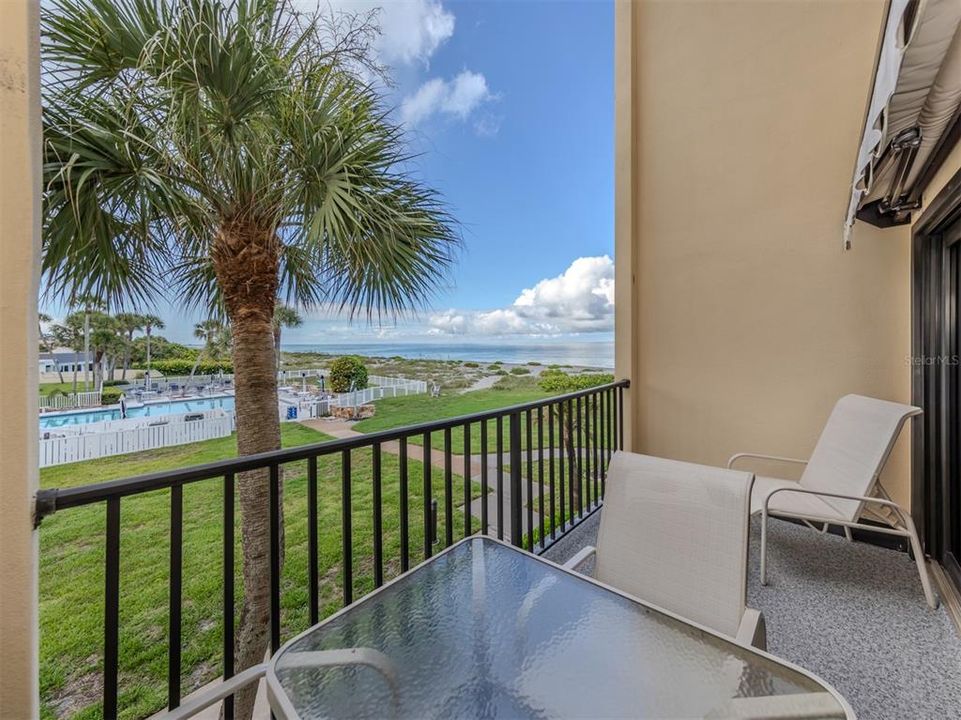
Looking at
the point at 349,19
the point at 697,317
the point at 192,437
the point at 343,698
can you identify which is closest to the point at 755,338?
the point at 697,317

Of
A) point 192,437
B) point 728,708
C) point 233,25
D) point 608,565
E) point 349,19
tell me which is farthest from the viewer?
point 192,437

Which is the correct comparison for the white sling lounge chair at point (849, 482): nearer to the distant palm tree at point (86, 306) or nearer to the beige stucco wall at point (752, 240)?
the beige stucco wall at point (752, 240)

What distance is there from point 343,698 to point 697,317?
11.9 feet

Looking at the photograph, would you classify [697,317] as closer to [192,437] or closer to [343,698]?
[343,698]

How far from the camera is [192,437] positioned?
4.54 metres

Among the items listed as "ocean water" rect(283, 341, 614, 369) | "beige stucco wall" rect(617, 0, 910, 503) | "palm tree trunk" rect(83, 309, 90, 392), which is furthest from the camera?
"ocean water" rect(283, 341, 614, 369)

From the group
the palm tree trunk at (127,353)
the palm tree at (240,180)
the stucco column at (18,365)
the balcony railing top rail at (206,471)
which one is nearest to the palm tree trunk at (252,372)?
the palm tree at (240,180)

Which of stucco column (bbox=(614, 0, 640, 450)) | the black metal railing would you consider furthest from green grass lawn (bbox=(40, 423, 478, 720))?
stucco column (bbox=(614, 0, 640, 450))

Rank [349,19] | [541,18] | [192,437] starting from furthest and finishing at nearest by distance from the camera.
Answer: [541,18] < [192,437] < [349,19]

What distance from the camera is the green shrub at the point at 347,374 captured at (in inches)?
223

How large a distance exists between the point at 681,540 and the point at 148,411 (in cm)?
470

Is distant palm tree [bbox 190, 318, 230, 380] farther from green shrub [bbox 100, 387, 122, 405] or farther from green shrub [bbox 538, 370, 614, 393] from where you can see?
green shrub [bbox 538, 370, 614, 393]

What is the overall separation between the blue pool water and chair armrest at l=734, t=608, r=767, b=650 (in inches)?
138

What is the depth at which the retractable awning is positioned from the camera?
3.58 feet
